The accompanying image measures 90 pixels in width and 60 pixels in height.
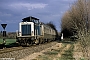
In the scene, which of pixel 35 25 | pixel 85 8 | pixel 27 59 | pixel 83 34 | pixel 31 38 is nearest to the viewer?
pixel 83 34

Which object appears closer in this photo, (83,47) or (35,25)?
(83,47)

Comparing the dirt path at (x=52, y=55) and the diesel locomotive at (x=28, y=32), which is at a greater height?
the diesel locomotive at (x=28, y=32)

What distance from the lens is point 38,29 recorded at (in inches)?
1293

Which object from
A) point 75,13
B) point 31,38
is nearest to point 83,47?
point 31,38

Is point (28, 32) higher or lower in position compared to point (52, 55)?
higher

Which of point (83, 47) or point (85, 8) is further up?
point (85, 8)

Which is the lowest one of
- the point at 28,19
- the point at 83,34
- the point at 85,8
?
the point at 83,34

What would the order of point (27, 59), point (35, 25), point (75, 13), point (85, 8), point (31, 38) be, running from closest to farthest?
point (27, 59) < point (31, 38) < point (35, 25) < point (85, 8) < point (75, 13)

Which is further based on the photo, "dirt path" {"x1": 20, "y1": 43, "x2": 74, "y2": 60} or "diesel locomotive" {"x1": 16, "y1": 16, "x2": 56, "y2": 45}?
"diesel locomotive" {"x1": 16, "y1": 16, "x2": 56, "y2": 45}

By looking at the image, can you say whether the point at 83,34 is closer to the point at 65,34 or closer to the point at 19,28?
the point at 19,28

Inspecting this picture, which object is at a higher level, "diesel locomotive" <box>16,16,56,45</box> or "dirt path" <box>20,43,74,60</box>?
"diesel locomotive" <box>16,16,56,45</box>

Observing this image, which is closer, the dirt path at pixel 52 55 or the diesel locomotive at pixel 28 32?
the dirt path at pixel 52 55

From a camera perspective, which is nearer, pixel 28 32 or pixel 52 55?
pixel 52 55

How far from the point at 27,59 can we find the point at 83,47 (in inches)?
164
